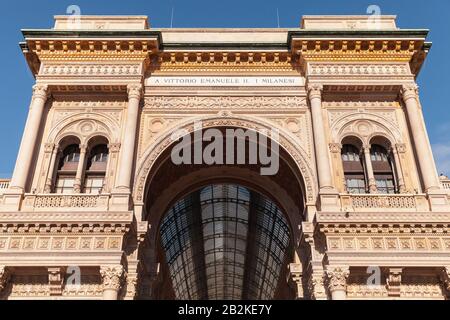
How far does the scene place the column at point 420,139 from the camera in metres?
19.2

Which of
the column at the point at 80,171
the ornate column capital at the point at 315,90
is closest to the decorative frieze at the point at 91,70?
the column at the point at 80,171

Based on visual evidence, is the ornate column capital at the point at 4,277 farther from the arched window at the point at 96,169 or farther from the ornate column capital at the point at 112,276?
the arched window at the point at 96,169

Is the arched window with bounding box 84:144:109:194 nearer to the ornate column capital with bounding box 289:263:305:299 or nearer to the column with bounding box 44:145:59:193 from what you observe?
the column with bounding box 44:145:59:193

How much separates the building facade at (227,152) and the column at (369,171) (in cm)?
7

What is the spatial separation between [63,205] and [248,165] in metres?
9.67

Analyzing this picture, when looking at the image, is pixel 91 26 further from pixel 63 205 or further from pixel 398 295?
pixel 398 295

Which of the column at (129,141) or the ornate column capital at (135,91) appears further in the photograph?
the ornate column capital at (135,91)

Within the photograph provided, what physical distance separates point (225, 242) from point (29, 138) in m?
24.9

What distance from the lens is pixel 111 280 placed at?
55.6ft

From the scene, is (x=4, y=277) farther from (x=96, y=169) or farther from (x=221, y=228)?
(x=221, y=228)

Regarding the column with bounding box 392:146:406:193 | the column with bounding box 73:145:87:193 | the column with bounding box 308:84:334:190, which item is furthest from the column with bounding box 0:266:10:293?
the column with bounding box 392:146:406:193

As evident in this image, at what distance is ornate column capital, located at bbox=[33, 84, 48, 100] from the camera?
21.2 meters

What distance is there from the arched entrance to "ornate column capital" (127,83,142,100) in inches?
105

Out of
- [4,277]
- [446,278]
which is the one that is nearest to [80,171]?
[4,277]
